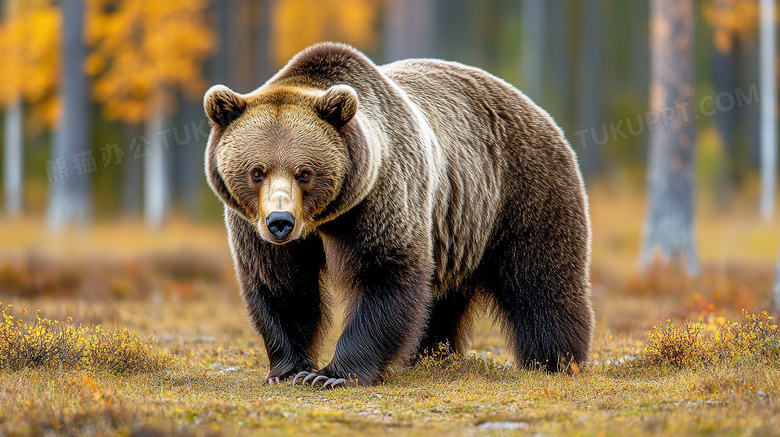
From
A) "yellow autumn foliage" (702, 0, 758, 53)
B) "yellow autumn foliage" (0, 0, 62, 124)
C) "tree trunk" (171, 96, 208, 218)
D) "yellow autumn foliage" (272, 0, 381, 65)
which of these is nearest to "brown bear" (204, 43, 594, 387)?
"yellow autumn foliage" (702, 0, 758, 53)

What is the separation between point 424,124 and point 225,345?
118 inches

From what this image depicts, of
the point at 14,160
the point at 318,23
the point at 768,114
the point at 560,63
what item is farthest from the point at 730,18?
the point at 14,160

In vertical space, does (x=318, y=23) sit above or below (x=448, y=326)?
above

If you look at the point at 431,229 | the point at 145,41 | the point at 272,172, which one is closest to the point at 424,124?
the point at 431,229

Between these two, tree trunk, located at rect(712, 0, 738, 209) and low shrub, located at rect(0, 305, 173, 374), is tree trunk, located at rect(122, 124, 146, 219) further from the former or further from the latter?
low shrub, located at rect(0, 305, 173, 374)

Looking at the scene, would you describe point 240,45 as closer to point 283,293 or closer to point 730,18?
point 730,18

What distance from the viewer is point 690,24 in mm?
11844

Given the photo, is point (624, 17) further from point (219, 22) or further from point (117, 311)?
point (117, 311)

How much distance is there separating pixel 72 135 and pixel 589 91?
18.7 meters

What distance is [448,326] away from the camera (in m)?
6.93

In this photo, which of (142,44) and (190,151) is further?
(190,151)

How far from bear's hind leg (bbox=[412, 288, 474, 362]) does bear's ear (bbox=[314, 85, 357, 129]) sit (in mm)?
2133

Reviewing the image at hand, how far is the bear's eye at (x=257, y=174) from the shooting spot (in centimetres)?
511

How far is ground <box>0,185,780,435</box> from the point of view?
161 inches
